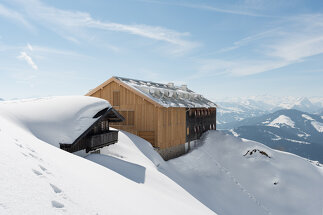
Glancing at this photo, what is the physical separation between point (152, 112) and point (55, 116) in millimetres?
13160

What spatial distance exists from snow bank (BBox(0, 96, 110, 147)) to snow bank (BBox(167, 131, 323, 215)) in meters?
8.72

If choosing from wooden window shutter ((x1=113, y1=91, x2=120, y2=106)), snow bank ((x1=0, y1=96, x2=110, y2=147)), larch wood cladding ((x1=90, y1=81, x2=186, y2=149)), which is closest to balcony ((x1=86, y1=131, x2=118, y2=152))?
snow bank ((x1=0, y1=96, x2=110, y2=147))

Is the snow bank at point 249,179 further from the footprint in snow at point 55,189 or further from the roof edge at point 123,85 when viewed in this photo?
the footprint in snow at point 55,189

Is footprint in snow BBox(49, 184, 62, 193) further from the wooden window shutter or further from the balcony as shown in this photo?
the wooden window shutter

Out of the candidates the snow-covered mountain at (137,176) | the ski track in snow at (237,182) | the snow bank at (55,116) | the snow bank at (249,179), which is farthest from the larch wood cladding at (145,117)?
the snow bank at (55,116)

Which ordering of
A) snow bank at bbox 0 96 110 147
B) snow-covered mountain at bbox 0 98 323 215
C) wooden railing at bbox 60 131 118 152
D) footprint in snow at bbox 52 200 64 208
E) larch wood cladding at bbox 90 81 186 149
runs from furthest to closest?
1. larch wood cladding at bbox 90 81 186 149
2. wooden railing at bbox 60 131 118 152
3. snow bank at bbox 0 96 110 147
4. snow-covered mountain at bbox 0 98 323 215
5. footprint in snow at bbox 52 200 64 208

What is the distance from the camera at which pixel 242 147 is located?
32281 millimetres

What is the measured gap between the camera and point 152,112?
27125 mm

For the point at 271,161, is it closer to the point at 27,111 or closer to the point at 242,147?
the point at 242,147

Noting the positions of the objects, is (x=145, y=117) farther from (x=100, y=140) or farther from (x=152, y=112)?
(x=100, y=140)

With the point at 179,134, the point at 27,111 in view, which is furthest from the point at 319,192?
the point at 27,111

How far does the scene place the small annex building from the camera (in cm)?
2697

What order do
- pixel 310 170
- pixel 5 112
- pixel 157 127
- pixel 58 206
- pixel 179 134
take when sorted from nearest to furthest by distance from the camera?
pixel 58 206 → pixel 5 112 → pixel 157 127 → pixel 310 170 → pixel 179 134

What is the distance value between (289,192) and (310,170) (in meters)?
5.77
